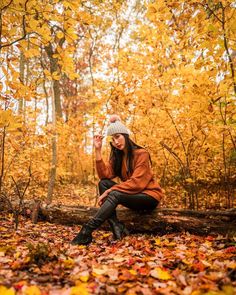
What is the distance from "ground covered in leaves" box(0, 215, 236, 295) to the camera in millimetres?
1608

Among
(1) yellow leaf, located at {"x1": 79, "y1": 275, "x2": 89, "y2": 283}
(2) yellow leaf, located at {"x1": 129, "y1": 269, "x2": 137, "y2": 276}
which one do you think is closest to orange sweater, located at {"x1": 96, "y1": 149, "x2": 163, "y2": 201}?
(2) yellow leaf, located at {"x1": 129, "y1": 269, "x2": 137, "y2": 276}

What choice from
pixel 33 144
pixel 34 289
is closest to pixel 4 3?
pixel 34 289

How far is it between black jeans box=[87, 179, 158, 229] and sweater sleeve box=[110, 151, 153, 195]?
6 centimetres

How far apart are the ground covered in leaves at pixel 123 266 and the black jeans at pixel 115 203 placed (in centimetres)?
28

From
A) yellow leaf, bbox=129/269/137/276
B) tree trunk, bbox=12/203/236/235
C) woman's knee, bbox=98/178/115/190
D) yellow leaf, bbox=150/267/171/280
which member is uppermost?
woman's knee, bbox=98/178/115/190

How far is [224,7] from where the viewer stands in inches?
103

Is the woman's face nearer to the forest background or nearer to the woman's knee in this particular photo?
the woman's knee

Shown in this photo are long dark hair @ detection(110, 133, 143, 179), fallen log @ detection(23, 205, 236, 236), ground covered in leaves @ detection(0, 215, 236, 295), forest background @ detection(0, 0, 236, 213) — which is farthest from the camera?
long dark hair @ detection(110, 133, 143, 179)

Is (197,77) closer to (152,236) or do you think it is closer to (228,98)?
(228,98)

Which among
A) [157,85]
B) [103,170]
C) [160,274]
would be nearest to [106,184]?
[103,170]

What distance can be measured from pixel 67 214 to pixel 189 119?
2.22m

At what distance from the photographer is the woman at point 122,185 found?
2836 millimetres

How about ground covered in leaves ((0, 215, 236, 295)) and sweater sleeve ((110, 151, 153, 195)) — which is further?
sweater sleeve ((110, 151, 153, 195))

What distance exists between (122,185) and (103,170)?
1.53ft
